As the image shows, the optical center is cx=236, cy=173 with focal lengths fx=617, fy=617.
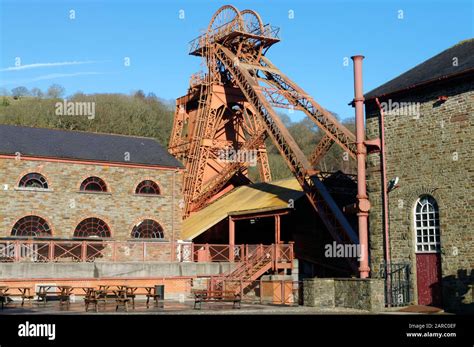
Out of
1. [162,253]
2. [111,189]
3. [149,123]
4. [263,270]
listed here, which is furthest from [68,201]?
[149,123]

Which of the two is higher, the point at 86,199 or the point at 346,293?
the point at 86,199

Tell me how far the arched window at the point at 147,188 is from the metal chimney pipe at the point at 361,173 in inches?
547

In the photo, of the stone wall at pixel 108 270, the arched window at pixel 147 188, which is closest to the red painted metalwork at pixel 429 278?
the stone wall at pixel 108 270

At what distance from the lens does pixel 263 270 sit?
91.5 ft

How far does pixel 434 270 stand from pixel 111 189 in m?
16.9

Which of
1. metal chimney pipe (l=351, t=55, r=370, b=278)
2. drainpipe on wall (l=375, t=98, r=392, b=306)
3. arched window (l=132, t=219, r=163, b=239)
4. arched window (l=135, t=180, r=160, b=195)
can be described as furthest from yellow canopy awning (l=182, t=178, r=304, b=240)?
metal chimney pipe (l=351, t=55, r=370, b=278)

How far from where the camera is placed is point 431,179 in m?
20.6

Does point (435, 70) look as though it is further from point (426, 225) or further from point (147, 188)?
point (147, 188)

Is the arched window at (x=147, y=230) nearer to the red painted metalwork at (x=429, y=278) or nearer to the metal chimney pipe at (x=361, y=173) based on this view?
the metal chimney pipe at (x=361, y=173)

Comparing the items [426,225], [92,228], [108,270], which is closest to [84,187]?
[92,228]

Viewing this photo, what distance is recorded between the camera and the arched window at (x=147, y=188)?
31.9 meters

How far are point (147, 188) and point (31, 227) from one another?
6177mm

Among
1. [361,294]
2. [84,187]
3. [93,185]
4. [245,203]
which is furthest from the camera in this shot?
[245,203]

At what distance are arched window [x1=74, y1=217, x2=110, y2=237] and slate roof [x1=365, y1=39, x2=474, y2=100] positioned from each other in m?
14.8
